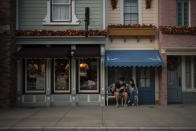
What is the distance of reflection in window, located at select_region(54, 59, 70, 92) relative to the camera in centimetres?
1570

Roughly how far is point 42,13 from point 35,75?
3.46m

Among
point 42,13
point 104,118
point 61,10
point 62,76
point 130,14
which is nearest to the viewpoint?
point 104,118

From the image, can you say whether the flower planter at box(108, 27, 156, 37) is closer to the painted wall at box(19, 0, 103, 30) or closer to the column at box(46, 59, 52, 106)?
the painted wall at box(19, 0, 103, 30)

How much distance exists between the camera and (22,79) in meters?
15.6

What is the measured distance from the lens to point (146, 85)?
52.9ft

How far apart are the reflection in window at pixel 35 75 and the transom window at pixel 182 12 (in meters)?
7.98

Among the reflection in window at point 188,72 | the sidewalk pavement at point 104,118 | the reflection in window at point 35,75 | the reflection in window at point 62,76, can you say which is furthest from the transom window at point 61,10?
the reflection in window at point 188,72

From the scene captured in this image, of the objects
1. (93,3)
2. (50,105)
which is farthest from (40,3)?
(50,105)

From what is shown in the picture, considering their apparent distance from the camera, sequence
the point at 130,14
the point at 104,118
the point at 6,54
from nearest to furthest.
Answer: the point at 104,118 → the point at 6,54 → the point at 130,14

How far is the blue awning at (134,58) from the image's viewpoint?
48.2ft

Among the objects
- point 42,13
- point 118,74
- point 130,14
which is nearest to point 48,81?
point 42,13

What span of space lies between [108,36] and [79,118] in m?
5.84

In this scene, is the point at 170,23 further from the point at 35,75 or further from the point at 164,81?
the point at 35,75

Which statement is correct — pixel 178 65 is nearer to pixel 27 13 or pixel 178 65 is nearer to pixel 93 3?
pixel 93 3
